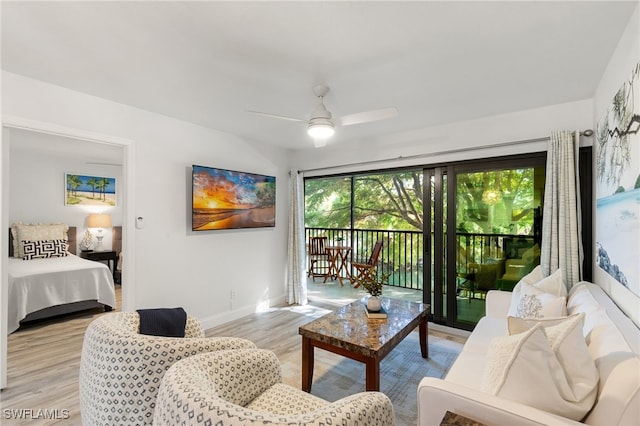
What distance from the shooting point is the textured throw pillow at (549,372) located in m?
1.01

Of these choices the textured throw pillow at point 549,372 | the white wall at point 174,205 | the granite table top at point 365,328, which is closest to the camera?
the textured throw pillow at point 549,372

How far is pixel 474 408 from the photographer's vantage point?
1.05 m

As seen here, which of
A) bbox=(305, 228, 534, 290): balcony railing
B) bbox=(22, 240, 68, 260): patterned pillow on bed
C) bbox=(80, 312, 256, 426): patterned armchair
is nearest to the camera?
bbox=(80, 312, 256, 426): patterned armchair

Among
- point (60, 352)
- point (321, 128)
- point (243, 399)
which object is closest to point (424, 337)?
point (243, 399)

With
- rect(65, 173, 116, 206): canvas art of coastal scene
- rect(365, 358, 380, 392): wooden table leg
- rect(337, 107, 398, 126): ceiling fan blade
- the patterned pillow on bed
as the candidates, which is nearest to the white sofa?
rect(365, 358, 380, 392): wooden table leg

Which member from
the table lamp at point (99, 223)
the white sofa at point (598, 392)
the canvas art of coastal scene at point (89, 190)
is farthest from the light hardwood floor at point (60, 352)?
the canvas art of coastal scene at point (89, 190)

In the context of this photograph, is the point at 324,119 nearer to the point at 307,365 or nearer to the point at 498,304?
the point at 307,365

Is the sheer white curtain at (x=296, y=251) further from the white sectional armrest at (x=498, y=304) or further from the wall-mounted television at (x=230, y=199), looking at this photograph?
the white sectional armrest at (x=498, y=304)

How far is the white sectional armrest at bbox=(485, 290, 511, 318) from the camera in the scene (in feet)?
8.28

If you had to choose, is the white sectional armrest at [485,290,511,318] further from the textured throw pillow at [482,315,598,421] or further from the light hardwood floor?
the textured throw pillow at [482,315,598,421]

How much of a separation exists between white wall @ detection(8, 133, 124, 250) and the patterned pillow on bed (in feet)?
2.27

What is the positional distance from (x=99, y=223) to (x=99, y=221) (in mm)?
36

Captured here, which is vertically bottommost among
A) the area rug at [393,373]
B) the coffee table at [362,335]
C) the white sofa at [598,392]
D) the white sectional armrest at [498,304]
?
the area rug at [393,373]

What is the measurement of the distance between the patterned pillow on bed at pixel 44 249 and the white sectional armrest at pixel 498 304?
571 cm
